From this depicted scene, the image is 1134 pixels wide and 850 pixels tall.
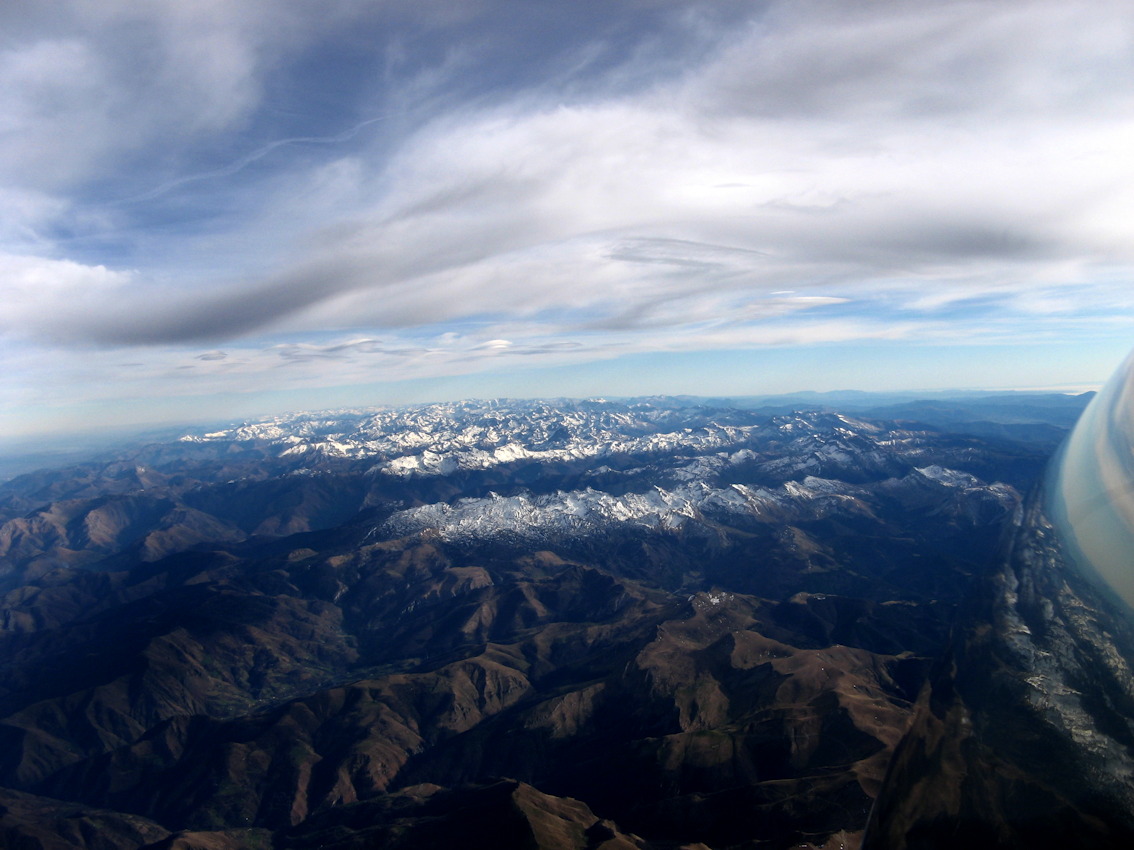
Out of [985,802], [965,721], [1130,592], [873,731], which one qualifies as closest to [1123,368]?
[1130,592]

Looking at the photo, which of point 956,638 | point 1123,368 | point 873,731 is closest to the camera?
point 956,638

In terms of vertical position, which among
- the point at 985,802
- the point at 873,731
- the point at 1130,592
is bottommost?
the point at 873,731

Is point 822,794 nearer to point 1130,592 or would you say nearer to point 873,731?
point 873,731

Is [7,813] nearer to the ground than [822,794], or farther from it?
nearer to the ground

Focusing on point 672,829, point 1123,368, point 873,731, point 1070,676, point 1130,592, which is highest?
point 1123,368

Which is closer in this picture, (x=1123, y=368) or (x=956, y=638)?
(x=956, y=638)

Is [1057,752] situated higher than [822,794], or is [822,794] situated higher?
[1057,752]

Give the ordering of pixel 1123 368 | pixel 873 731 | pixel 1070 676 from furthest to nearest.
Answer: pixel 873 731 → pixel 1123 368 → pixel 1070 676

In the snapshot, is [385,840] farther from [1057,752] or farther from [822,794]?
[1057,752]

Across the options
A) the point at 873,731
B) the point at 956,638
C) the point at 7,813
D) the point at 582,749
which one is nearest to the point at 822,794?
the point at 873,731

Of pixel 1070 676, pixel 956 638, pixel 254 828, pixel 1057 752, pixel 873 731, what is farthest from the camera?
pixel 254 828
